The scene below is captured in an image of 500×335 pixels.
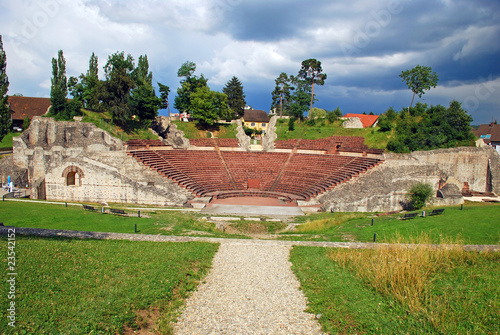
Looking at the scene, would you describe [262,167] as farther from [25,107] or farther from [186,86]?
[25,107]

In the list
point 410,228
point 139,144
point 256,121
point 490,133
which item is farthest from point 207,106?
point 490,133

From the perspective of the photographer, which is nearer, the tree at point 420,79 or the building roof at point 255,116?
the tree at point 420,79

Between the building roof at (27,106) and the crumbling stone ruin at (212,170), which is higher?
the building roof at (27,106)

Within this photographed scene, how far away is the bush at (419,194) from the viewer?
20344 millimetres

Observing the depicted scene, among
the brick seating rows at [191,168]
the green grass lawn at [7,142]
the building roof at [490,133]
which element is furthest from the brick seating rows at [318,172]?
the green grass lawn at [7,142]

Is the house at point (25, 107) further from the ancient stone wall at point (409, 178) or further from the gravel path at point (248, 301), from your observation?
the gravel path at point (248, 301)

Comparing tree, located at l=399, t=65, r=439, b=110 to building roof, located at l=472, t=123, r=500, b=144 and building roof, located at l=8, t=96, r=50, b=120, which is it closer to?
building roof, located at l=472, t=123, r=500, b=144

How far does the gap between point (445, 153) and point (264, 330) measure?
92.4 feet

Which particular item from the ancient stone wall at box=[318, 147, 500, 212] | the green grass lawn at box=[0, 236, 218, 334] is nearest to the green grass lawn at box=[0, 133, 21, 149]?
the green grass lawn at box=[0, 236, 218, 334]

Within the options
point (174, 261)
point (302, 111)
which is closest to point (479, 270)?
point (174, 261)

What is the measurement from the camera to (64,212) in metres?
16.6

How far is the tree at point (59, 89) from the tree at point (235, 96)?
2409 cm

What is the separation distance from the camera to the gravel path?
21.6ft

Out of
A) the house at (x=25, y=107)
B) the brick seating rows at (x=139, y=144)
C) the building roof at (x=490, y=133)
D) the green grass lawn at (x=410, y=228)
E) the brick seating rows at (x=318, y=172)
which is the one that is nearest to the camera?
the green grass lawn at (x=410, y=228)
